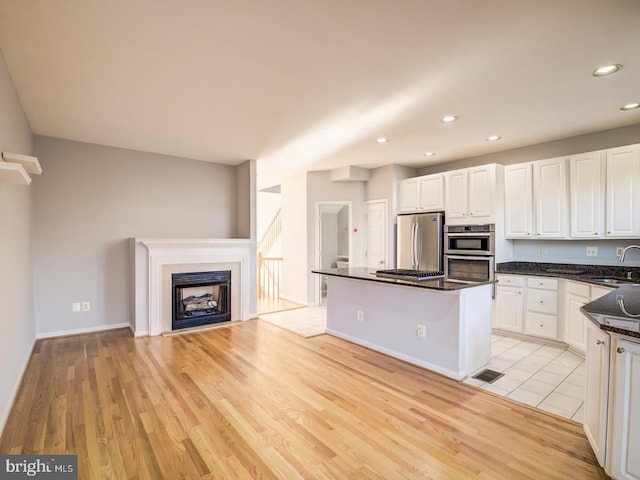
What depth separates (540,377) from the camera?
3082 mm

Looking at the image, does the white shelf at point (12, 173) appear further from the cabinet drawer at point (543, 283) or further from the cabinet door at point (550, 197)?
the cabinet door at point (550, 197)

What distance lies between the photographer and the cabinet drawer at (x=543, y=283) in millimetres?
3929

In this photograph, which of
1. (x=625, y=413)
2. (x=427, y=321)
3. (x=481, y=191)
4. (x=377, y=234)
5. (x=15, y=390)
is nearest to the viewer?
(x=625, y=413)

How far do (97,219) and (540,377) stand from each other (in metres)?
5.81

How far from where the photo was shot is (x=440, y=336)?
10.3 ft

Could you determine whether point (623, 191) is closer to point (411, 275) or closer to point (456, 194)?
point (456, 194)

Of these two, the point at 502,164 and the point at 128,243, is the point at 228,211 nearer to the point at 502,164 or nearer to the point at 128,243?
the point at 128,243

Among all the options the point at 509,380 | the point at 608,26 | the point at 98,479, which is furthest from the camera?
the point at 509,380

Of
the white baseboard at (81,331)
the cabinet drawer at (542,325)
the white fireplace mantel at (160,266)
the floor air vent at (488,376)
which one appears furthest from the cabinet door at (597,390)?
the white baseboard at (81,331)

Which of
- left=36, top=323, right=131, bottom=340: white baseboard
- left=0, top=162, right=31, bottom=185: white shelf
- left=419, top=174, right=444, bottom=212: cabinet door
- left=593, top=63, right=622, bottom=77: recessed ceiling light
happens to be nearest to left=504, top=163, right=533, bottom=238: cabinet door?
left=419, top=174, right=444, bottom=212: cabinet door

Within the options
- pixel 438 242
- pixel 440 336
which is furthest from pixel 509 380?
pixel 438 242

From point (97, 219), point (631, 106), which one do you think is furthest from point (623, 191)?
point (97, 219)

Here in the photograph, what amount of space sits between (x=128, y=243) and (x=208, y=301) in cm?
149

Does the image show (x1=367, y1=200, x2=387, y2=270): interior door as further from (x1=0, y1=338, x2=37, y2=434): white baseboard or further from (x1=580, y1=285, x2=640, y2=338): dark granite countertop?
(x1=0, y1=338, x2=37, y2=434): white baseboard
